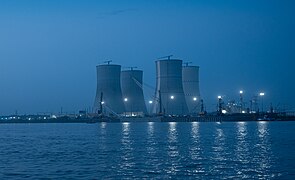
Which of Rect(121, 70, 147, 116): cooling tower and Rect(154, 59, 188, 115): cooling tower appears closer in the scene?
Rect(154, 59, 188, 115): cooling tower

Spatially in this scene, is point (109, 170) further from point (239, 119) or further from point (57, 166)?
point (239, 119)

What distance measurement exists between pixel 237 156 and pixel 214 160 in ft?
6.07

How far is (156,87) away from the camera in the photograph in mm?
70938

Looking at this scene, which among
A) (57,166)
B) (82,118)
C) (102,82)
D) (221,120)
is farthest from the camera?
(82,118)

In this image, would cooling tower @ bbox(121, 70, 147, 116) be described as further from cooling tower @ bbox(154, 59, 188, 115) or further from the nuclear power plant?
cooling tower @ bbox(154, 59, 188, 115)

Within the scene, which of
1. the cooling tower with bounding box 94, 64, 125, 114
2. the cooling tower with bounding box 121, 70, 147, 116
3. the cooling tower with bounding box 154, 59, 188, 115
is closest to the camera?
the cooling tower with bounding box 154, 59, 188, 115

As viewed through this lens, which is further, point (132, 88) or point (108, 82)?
point (132, 88)

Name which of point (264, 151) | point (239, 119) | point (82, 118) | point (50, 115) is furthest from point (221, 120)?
point (264, 151)

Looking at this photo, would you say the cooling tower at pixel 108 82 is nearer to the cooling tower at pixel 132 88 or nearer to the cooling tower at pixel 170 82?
the cooling tower at pixel 132 88

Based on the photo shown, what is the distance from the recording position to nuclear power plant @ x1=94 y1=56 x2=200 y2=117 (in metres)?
65.4

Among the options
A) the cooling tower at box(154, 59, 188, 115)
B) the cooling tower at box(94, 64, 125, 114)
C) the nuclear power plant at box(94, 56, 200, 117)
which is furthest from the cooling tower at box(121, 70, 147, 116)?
the cooling tower at box(94, 64, 125, 114)

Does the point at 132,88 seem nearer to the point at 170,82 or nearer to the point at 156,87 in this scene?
the point at 156,87

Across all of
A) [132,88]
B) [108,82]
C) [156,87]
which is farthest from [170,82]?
[132,88]

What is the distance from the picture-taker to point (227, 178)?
14211mm
